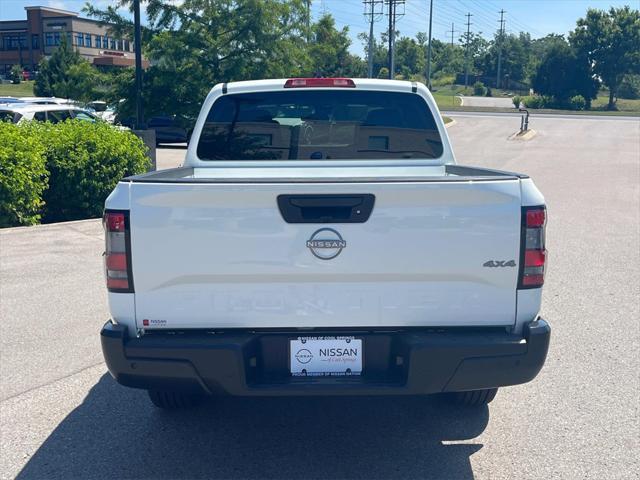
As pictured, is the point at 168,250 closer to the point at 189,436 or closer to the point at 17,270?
the point at 189,436

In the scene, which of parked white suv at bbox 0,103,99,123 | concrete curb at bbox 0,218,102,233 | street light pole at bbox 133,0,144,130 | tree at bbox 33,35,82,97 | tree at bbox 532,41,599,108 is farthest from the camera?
tree at bbox 532,41,599,108

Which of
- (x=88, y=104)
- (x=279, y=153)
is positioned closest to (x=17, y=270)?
(x=279, y=153)

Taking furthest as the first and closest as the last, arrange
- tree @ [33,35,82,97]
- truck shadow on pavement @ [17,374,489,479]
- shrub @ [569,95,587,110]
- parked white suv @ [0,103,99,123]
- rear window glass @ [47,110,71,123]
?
shrub @ [569,95,587,110] → tree @ [33,35,82,97] → rear window glass @ [47,110,71,123] → parked white suv @ [0,103,99,123] → truck shadow on pavement @ [17,374,489,479]

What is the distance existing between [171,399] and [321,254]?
1.68 m

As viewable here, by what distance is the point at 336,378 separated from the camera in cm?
368

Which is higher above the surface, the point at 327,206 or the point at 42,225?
the point at 327,206

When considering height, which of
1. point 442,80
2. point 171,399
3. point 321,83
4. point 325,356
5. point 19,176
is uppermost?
point 442,80

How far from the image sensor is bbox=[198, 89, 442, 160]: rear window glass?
205 inches

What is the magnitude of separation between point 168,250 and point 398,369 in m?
1.24

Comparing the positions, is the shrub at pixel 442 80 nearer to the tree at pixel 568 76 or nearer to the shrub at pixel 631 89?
the shrub at pixel 631 89

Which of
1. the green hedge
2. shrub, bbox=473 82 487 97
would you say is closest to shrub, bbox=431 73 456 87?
shrub, bbox=473 82 487 97

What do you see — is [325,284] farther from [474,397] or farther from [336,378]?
[474,397]

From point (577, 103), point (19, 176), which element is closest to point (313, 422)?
point (19, 176)

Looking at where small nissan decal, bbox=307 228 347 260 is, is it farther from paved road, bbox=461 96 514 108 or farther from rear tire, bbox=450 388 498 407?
paved road, bbox=461 96 514 108
